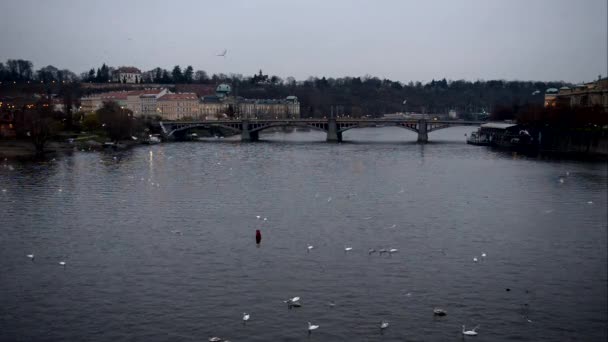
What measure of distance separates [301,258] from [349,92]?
12034 centimetres

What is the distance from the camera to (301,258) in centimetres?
1853

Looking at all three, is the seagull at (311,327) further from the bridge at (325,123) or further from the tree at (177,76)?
the tree at (177,76)

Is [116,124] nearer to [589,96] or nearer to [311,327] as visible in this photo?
[589,96]

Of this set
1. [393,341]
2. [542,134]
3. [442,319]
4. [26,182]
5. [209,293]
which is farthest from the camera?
[542,134]

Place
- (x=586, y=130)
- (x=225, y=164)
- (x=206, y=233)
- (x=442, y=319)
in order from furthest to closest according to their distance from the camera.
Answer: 1. (x=586, y=130)
2. (x=225, y=164)
3. (x=206, y=233)
4. (x=442, y=319)

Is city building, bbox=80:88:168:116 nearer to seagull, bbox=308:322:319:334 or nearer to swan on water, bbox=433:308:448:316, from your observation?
swan on water, bbox=433:308:448:316

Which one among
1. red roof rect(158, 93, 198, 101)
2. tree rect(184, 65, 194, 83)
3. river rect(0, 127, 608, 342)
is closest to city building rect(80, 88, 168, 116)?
red roof rect(158, 93, 198, 101)

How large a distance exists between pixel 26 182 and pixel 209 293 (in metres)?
21.8

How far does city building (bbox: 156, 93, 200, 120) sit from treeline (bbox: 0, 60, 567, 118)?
66.9 feet

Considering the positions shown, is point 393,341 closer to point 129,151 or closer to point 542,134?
point 129,151

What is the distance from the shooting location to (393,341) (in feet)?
42.6

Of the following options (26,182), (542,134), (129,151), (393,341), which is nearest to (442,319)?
(393,341)

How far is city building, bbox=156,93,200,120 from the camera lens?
326ft

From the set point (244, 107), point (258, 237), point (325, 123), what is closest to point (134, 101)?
point (244, 107)
